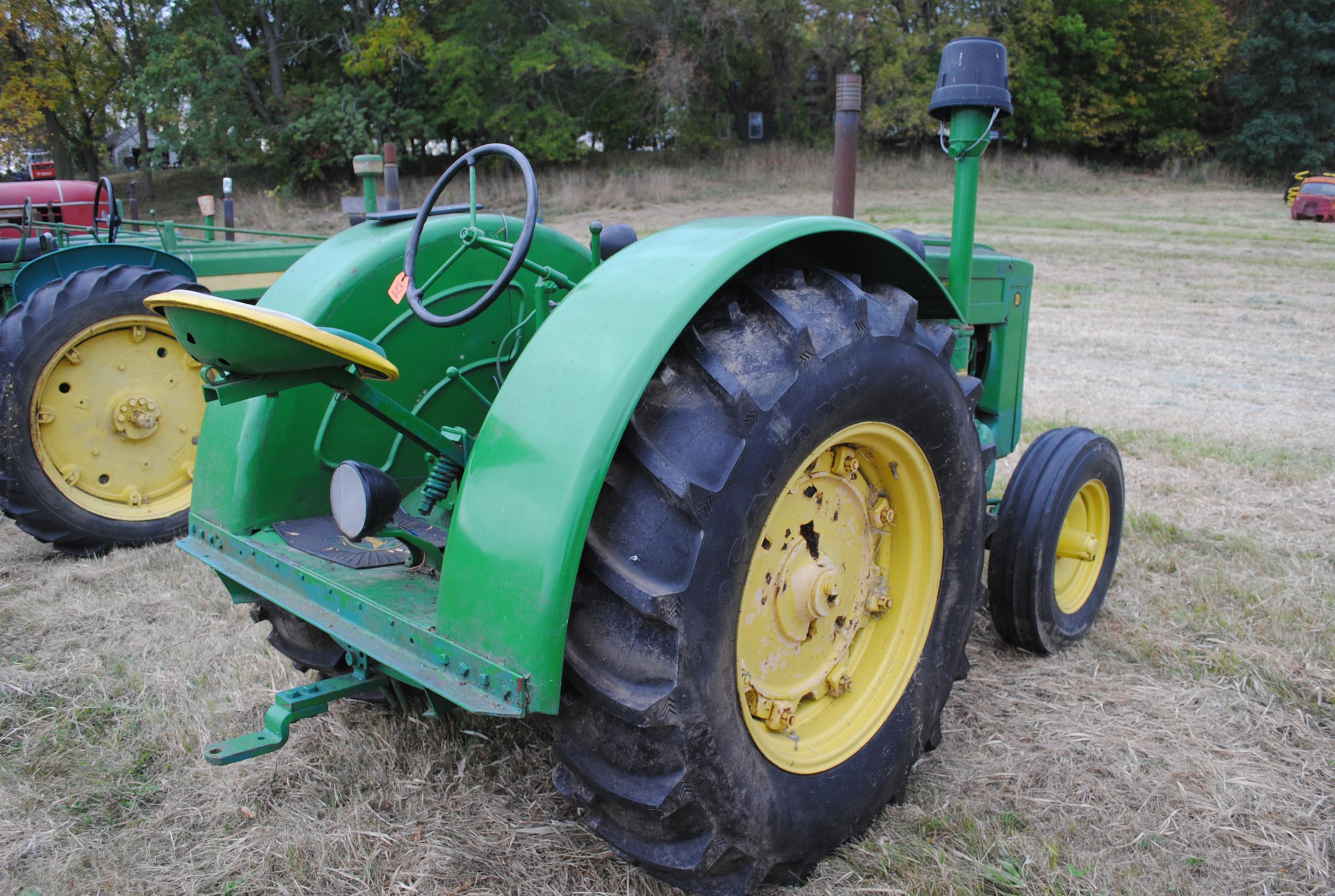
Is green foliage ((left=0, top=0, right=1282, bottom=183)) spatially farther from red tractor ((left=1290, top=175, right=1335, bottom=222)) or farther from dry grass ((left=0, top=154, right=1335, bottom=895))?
dry grass ((left=0, top=154, right=1335, bottom=895))

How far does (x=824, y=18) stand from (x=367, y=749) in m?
24.0

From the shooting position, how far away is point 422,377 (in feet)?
7.85

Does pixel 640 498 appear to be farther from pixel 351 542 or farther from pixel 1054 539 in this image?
pixel 1054 539

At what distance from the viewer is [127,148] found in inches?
1474

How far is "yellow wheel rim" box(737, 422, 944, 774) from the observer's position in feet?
5.78

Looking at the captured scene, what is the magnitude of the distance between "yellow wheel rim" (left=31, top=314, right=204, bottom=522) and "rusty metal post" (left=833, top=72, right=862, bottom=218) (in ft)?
8.90

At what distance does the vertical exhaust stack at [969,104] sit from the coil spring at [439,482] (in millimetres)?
1485

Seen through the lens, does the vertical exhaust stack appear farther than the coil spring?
Yes

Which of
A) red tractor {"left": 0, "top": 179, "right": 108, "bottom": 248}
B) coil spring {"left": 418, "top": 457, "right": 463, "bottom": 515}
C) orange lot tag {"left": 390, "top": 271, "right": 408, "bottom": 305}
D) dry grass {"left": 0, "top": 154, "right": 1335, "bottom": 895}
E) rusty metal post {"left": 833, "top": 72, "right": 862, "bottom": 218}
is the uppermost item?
rusty metal post {"left": 833, "top": 72, "right": 862, "bottom": 218}

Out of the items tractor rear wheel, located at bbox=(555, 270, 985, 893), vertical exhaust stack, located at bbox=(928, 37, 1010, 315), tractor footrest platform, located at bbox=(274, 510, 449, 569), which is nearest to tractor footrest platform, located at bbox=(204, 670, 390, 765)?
tractor footrest platform, located at bbox=(274, 510, 449, 569)

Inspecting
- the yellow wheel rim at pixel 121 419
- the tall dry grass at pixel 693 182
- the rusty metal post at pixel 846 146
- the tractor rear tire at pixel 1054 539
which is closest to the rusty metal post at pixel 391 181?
the yellow wheel rim at pixel 121 419

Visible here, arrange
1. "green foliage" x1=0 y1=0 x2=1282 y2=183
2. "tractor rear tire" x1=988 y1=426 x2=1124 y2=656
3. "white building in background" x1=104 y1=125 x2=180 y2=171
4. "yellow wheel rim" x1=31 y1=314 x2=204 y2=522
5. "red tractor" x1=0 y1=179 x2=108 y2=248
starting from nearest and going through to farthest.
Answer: "tractor rear tire" x1=988 y1=426 x2=1124 y2=656 < "yellow wheel rim" x1=31 y1=314 x2=204 y2=522 < "red tractor" x1=0 y1=179 x2=108 y2=248 < "green foliage" x1=0 y1=0 x2=1282 y2=183 < "white building in background" x1=104 y1=125 x2=180 y2=171

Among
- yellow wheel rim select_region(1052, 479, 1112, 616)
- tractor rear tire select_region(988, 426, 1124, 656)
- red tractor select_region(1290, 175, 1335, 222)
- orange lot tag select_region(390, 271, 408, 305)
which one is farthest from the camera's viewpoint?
red tractor select_region(1290, 175, 1335, 222)

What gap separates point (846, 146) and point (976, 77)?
75 cm
